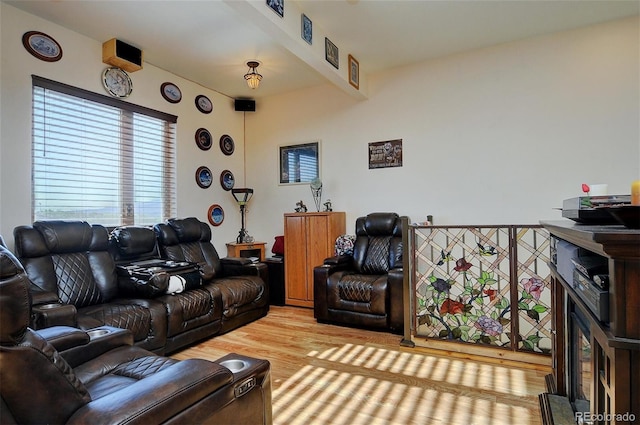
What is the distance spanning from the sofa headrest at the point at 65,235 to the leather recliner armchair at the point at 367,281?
2139mm

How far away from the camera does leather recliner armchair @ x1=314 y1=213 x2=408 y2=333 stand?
3.27 m

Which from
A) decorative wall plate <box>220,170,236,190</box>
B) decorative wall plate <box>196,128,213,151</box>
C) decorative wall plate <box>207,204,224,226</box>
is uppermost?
decorative wall plate <box>196,128,213,151</box>

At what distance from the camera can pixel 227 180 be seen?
4910mm

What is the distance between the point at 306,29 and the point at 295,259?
2.57 m

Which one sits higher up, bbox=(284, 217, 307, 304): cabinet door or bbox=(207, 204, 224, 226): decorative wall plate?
bbox=(207, 204, 224, 226): decorative wall plate

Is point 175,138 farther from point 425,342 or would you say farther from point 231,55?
point 425,342

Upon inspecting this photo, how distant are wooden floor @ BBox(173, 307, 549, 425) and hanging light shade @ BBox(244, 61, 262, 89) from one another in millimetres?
2621

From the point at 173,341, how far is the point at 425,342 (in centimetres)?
209

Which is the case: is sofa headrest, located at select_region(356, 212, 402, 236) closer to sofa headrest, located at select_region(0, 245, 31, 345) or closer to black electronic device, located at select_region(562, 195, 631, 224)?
black electronic device, located at select_region(562, 195, 631, 224)

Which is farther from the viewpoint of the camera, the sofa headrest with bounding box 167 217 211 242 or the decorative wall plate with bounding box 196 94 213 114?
the decorative wall plate with bounding box 196 94 213 114

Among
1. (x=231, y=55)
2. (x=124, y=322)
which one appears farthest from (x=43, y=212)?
(x=231, y=55)

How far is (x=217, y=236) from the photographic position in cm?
471

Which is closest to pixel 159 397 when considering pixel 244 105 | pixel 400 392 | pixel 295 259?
pixel 400 392

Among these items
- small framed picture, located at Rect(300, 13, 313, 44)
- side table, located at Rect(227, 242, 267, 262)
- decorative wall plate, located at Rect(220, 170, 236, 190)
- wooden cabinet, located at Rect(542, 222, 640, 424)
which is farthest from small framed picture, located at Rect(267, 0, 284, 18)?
side table, located at Rect(227, 242, 267, 262)
